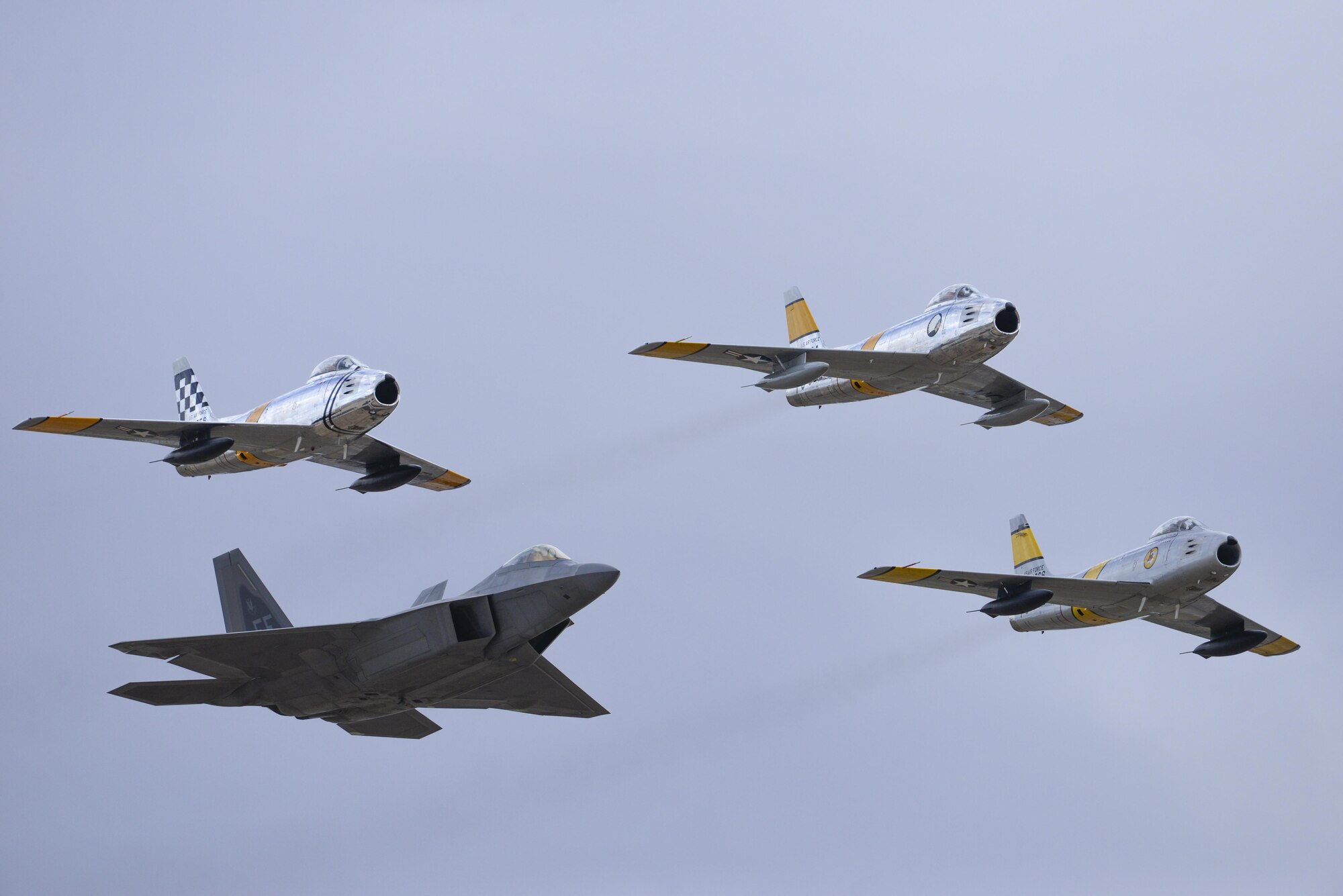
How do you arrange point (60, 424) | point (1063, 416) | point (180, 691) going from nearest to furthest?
point (180, 691) → point (60, 424) → point (1063, 416)

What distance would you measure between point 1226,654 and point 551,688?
83.2ft

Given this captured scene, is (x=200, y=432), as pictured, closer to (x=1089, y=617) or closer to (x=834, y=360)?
(x=834, y=360)

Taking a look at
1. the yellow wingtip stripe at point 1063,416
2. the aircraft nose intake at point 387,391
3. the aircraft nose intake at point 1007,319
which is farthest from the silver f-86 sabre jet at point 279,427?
the yellow wingtip stripe at point 1063,416


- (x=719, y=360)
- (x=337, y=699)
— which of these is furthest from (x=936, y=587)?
(x=337, y=699)

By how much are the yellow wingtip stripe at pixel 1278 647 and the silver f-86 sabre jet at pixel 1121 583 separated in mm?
7084

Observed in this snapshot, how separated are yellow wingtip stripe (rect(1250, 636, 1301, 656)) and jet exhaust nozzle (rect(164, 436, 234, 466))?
1562 inches

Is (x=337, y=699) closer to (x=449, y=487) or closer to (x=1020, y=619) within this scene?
(x=449, y=487)

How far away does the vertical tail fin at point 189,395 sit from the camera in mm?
63312

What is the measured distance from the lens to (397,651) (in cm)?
4994

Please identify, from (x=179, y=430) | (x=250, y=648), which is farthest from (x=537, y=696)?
(x=179, y=430)

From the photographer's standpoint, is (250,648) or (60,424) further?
(60,424)

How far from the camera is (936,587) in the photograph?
58.1m

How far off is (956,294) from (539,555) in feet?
55.9

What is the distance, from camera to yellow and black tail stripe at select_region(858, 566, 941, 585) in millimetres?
54750
